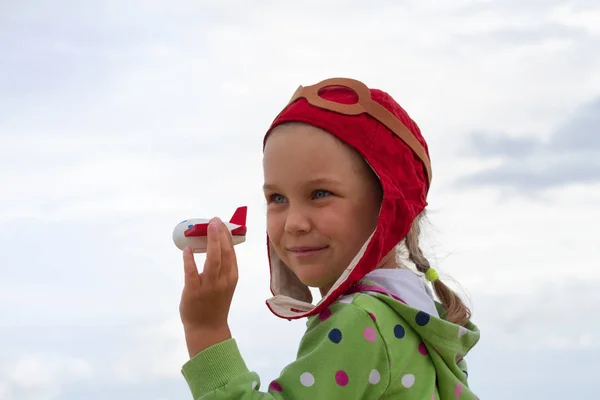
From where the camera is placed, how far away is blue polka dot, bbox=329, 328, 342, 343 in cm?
354

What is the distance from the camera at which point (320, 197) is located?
3926 millimetres

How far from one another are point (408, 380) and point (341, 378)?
0.34m

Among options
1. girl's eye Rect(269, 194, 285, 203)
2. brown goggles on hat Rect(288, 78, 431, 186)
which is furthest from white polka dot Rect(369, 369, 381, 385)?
brown goggles on hat Rect(288, 78, 431, 186)

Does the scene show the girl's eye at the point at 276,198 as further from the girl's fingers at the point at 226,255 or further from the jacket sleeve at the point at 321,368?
the jacket sleeve at the point at 321,368

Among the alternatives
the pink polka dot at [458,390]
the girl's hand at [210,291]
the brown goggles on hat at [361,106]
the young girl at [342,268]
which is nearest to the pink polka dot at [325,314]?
the young girl at [342,268]

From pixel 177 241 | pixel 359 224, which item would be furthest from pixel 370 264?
pixel 177 241

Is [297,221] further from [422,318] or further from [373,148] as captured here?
[422,318]

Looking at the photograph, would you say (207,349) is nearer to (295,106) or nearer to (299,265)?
(299,265)

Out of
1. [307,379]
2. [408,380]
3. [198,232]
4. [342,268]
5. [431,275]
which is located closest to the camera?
[307,379]

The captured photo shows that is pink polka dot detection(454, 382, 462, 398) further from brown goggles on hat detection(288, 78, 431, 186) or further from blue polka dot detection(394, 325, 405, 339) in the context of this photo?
brown goggles on hat detection(288, 78, 431, 186)

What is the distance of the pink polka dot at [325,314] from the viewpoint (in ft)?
12.2

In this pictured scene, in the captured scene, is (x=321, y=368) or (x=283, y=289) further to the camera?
(x=283, y=289)

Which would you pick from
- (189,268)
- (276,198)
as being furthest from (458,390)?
(189,268)

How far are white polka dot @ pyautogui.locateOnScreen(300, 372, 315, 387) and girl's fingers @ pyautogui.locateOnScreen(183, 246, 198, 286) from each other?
613mm
